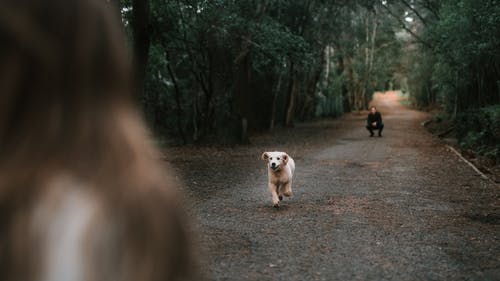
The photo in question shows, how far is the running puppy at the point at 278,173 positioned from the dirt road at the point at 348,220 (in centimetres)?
33

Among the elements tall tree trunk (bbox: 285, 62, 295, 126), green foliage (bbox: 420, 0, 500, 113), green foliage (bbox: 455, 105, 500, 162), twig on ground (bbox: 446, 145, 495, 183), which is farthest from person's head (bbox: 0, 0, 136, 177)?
tall tree trunk (bbox: 285, 62, 295, 126)

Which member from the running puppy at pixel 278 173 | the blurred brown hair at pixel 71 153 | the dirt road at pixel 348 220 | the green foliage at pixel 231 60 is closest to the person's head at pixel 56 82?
the blurred brown hair at pixel 71 153

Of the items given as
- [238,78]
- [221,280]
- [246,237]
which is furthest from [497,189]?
[238,78]

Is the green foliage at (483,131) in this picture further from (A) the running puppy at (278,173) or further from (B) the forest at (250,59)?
(A) the running puppy at (278,173)

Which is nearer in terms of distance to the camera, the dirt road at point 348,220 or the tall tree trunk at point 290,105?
the dirt road at point 348,220

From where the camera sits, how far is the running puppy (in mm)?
10242

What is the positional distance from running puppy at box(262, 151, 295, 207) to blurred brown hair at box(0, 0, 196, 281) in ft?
30.3

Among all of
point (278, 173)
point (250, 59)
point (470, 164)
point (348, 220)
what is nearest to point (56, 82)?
point (348, 220)

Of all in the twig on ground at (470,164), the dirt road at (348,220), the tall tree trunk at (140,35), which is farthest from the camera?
the twig on ground at (470,164)

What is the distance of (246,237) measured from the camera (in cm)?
834

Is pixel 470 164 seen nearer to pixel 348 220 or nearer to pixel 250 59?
pixel 348 220

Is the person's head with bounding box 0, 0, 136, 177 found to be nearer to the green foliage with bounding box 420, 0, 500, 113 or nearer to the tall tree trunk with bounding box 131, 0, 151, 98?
the tall tree trunk with bounding box 131, 0, 151, 98

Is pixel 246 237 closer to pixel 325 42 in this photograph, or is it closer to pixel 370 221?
pixel 370 221

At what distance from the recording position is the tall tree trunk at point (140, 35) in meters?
14.1
